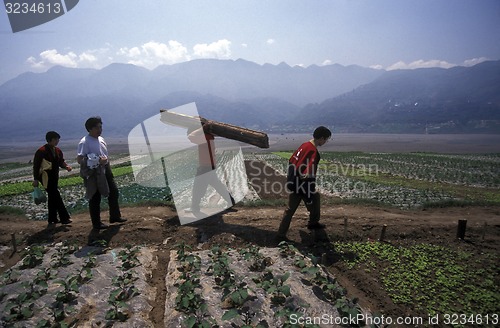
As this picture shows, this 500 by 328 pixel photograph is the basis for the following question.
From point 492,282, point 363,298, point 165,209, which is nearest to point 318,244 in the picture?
point 363,298

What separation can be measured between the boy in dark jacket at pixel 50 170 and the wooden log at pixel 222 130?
3.13 metres

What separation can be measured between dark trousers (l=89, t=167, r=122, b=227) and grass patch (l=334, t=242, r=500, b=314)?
6.02 meters

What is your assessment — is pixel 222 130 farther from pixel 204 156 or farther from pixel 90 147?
pixel 90 147

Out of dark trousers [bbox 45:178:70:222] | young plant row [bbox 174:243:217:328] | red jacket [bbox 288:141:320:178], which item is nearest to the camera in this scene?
young plant row [bbox 174:243:217:328]

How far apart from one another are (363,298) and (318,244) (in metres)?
1.71

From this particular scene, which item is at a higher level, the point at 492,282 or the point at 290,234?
the point at 290,234

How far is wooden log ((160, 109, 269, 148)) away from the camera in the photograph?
791cm

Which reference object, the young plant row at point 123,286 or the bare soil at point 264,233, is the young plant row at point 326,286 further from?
the young plant row at point 123,286

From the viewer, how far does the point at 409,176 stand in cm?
2156

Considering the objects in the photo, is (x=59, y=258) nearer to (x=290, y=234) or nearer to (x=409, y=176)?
(x=290, y=234)
